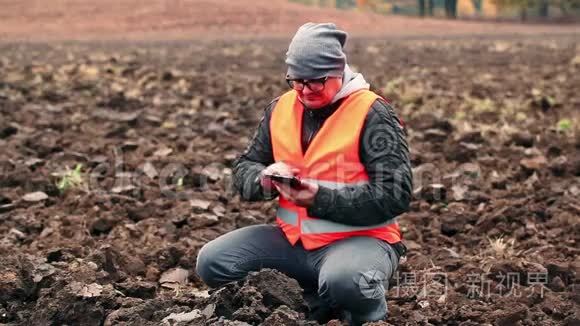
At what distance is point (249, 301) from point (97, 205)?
3.11 metres

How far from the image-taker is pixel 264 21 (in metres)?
41.9

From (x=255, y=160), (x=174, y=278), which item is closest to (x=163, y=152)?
(x=174, y=278)

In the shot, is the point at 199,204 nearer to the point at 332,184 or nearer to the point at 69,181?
the point at 69,181

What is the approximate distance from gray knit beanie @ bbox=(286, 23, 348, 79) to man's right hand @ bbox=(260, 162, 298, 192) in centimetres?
40

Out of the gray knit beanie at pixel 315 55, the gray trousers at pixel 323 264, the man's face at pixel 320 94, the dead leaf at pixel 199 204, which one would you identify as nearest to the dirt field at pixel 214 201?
the dead leaf at pixel 199 204

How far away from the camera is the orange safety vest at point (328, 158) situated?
4398 mm

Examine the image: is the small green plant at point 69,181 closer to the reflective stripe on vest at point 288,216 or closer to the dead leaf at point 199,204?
the dead leaf at point 199,204

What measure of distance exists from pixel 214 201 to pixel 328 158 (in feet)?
8.93

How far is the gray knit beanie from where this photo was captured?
433 cm

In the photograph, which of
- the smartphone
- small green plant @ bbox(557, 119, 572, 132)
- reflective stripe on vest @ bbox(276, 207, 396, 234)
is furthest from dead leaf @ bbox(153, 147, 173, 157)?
the smartphone

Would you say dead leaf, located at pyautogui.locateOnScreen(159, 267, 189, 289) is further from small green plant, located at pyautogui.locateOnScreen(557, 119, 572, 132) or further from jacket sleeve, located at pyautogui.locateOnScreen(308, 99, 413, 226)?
small green plant, located at pyautogui.locateOnScreen(557, 119, 572, 132)

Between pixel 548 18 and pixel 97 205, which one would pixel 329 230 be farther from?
pixel 548 18

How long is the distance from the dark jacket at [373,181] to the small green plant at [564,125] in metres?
5.60

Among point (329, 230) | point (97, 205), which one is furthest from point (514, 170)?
point (329, 230)
